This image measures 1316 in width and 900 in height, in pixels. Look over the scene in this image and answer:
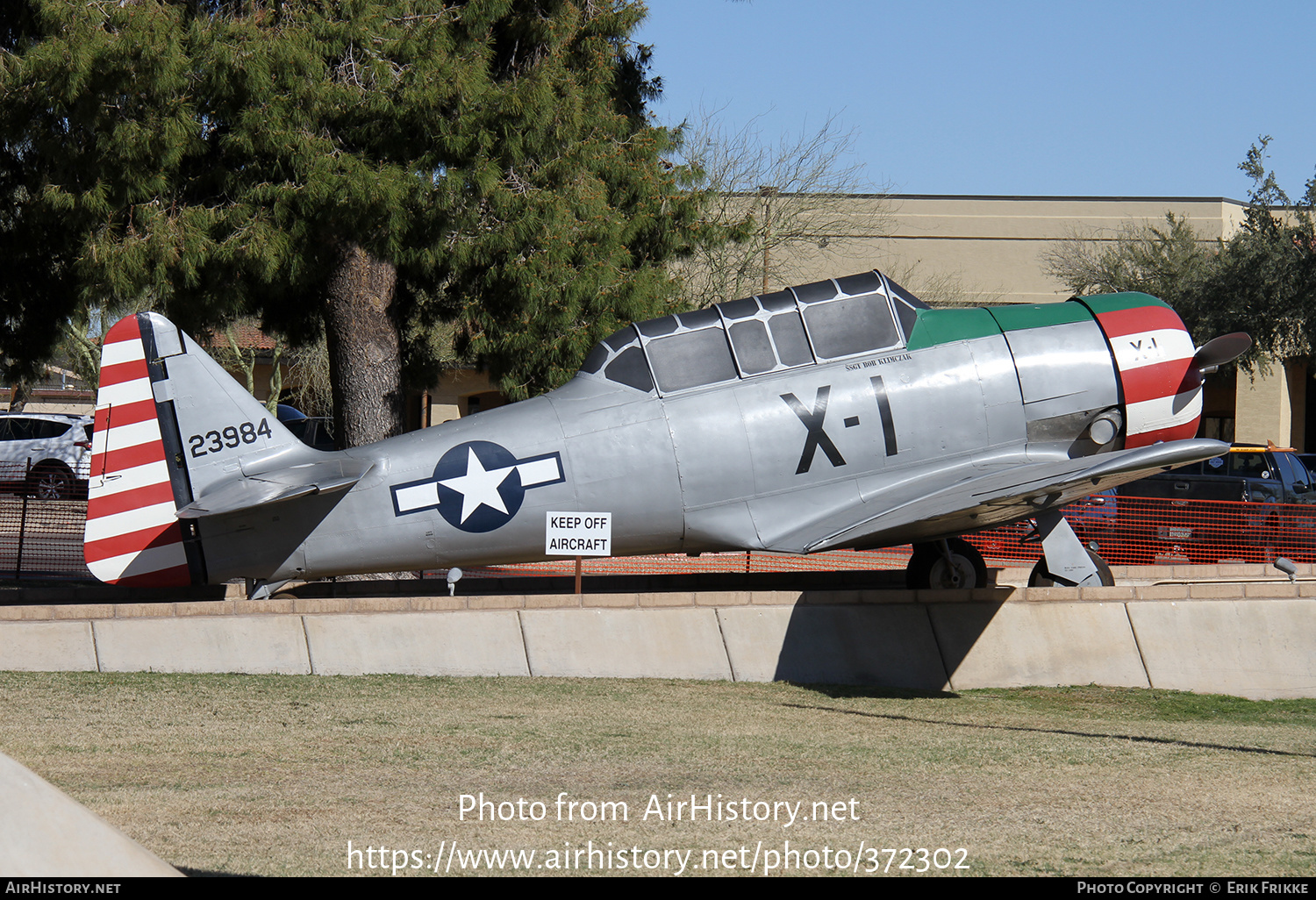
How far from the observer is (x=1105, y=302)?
9.77 metres

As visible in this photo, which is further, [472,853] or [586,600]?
[586,600]

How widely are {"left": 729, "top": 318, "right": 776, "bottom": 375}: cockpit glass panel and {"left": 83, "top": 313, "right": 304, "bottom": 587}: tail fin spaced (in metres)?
3.93

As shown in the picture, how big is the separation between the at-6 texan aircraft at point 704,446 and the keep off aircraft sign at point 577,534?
0.47ft

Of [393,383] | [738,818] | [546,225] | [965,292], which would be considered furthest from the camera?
[965,292]

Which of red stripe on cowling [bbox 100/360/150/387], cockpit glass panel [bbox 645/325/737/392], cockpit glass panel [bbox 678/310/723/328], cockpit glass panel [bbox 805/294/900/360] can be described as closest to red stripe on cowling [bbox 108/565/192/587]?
red stripe on cowling [bbox 100/360/150/387]

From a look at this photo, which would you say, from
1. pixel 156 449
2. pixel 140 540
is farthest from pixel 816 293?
pixel 140 540

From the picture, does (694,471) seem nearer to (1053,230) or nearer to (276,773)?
(276,773)

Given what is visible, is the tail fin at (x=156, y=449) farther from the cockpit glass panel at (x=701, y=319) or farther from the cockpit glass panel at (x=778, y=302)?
the cockpit glass panel at (x=778, y=302)

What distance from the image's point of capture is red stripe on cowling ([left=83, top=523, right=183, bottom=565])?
335 inches

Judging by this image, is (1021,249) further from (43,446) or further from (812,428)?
(812,428)

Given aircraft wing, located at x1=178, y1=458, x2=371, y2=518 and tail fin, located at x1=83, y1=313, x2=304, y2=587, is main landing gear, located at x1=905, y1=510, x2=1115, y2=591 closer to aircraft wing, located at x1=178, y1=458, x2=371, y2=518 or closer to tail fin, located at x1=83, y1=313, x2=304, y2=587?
aircraft wing, located at x1=178, y1=458, x2=371, y2=518

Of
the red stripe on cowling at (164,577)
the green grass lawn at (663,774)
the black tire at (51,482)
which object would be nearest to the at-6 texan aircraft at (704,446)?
the red stripe on cowling at (164,577)

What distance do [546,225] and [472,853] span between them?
8.60 m
